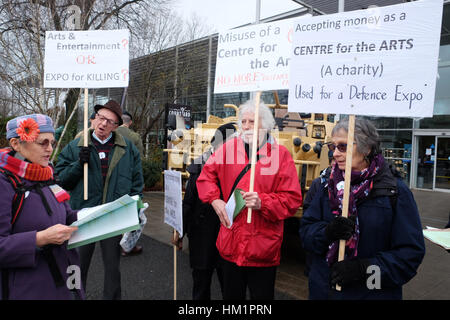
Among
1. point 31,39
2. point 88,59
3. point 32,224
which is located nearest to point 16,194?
point 32,224

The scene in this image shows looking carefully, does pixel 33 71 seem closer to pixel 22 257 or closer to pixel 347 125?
pixel 22 257

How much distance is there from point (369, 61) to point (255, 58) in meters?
0.87

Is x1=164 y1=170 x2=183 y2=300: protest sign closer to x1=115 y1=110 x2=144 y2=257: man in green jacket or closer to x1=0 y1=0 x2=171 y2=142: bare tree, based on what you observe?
x1=115 y1=110 x2=144 y2=257: man in green jacket

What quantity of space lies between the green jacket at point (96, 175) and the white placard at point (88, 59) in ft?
1.71

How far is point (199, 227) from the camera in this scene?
2.87 metres

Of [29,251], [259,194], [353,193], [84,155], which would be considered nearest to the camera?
[29,251]

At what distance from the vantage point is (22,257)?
1.65 m

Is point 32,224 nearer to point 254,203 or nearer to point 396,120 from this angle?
point 254,203

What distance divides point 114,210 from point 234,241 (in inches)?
34.6

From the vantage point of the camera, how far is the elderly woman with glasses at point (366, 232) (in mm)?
1767

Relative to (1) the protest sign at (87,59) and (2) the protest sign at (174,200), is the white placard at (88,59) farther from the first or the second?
→ (2) the protest sign at (174,200)

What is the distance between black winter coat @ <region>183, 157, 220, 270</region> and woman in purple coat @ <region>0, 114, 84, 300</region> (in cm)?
108

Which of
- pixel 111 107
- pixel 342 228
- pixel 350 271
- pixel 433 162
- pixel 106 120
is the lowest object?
pixel 350 271
